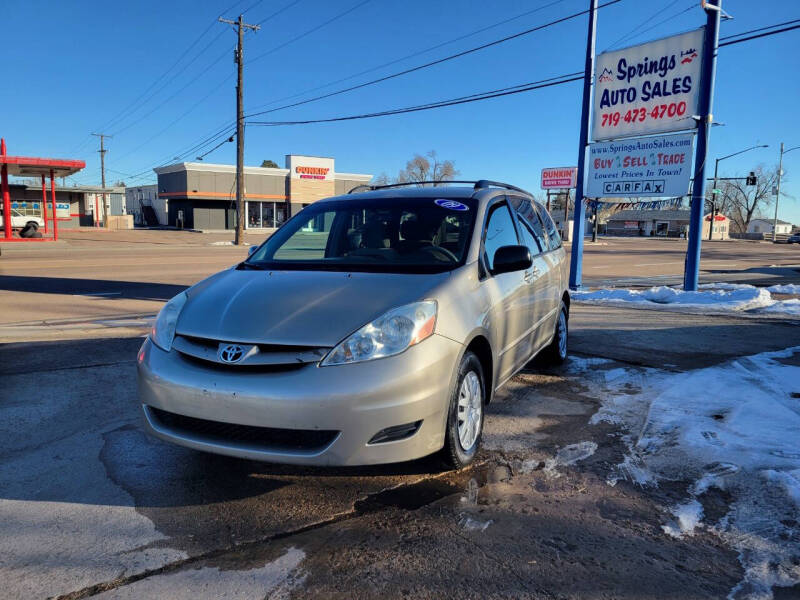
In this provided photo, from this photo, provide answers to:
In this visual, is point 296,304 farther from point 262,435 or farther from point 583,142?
point 583,142

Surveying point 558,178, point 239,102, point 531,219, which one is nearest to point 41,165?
point 239,102

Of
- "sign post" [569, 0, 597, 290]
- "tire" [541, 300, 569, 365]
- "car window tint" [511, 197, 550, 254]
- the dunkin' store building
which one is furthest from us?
the dunkin' store building

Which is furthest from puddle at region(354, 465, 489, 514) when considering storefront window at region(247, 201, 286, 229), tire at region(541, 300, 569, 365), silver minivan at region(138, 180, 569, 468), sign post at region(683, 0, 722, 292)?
storefront window at region(247, 201, 286, 229)

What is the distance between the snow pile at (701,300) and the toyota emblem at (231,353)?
31.2 ft

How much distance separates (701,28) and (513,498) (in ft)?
37.5

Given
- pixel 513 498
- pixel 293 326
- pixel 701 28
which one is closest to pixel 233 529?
pixel 293 326

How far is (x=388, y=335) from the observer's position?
122 inches

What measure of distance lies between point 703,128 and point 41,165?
28.1 m

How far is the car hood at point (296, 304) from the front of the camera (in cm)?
308

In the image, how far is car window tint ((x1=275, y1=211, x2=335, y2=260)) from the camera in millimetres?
4449

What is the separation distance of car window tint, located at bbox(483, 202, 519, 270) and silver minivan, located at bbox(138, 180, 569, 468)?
0.08 feet

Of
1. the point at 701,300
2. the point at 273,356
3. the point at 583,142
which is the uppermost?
the point at 583,142

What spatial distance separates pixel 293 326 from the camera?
3.11 meters

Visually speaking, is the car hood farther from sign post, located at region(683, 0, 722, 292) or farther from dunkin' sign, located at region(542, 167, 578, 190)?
dunkin' sign, located at region(542, 167, 578, 190)
